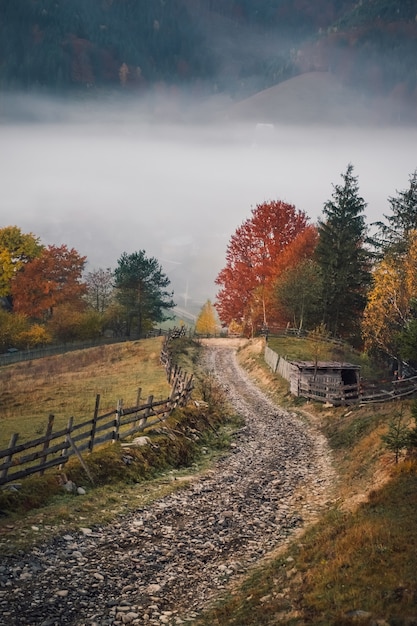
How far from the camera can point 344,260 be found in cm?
6116

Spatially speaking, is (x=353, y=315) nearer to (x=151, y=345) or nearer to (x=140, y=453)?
(x=151, y=345)

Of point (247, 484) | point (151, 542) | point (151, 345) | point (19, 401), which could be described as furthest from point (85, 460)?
point (151, 345)

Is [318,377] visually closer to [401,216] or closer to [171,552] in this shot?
[171,552]

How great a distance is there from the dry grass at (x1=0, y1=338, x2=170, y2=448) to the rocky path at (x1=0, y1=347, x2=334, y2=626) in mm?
13560

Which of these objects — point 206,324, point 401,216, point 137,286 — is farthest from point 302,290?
point 206,324

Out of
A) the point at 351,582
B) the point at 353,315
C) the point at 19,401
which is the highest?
the point at 353,315

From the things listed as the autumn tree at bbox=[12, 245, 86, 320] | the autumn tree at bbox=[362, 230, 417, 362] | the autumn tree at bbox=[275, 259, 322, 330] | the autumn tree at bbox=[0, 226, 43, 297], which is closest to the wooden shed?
the autumn tree at bbox=[362, 230, 417, 362]

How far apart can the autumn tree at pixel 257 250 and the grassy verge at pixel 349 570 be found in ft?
172

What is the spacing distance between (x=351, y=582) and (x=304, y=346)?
4524 centimetres

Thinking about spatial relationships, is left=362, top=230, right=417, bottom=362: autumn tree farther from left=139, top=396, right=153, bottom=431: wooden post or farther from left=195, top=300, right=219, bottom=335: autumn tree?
left=195, top=300, right=219, bottom=335: autumn tree

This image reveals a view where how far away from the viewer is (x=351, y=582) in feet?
31.5

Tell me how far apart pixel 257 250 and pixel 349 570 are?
62708 mm

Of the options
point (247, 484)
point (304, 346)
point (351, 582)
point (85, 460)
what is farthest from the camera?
point (304, 346)

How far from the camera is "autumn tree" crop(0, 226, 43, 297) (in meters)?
80.2
